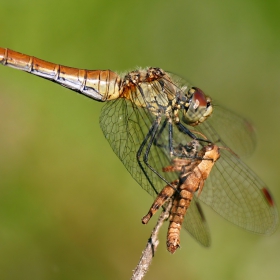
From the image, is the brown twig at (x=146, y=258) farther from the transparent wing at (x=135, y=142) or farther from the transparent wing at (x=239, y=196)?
the transparent wing at (x=239, y=196)

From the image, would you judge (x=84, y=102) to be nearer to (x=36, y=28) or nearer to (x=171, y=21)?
(x=36, y=28)

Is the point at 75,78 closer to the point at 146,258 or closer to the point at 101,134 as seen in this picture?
the point at 101,134

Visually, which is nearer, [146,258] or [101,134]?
[146,258]

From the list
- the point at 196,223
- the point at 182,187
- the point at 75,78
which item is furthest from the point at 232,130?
the point at 182,187

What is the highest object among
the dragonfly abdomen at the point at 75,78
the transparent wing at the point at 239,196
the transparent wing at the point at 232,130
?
the dragonfly abdomen at the point at 75,78

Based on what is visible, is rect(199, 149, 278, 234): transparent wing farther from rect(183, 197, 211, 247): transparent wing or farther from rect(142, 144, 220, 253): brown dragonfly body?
rect(142, 144, 220, 253): brown dragonfly body

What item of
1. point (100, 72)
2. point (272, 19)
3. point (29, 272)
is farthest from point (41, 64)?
point (272, 19)

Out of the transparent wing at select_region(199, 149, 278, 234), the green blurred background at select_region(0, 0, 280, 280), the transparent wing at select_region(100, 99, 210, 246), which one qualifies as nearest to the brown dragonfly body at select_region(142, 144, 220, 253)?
the transparent wing at select_region(100, 99, 210, 246)

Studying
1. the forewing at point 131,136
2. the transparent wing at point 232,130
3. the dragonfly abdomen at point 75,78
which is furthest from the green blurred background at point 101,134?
the forewing at point 131,136
